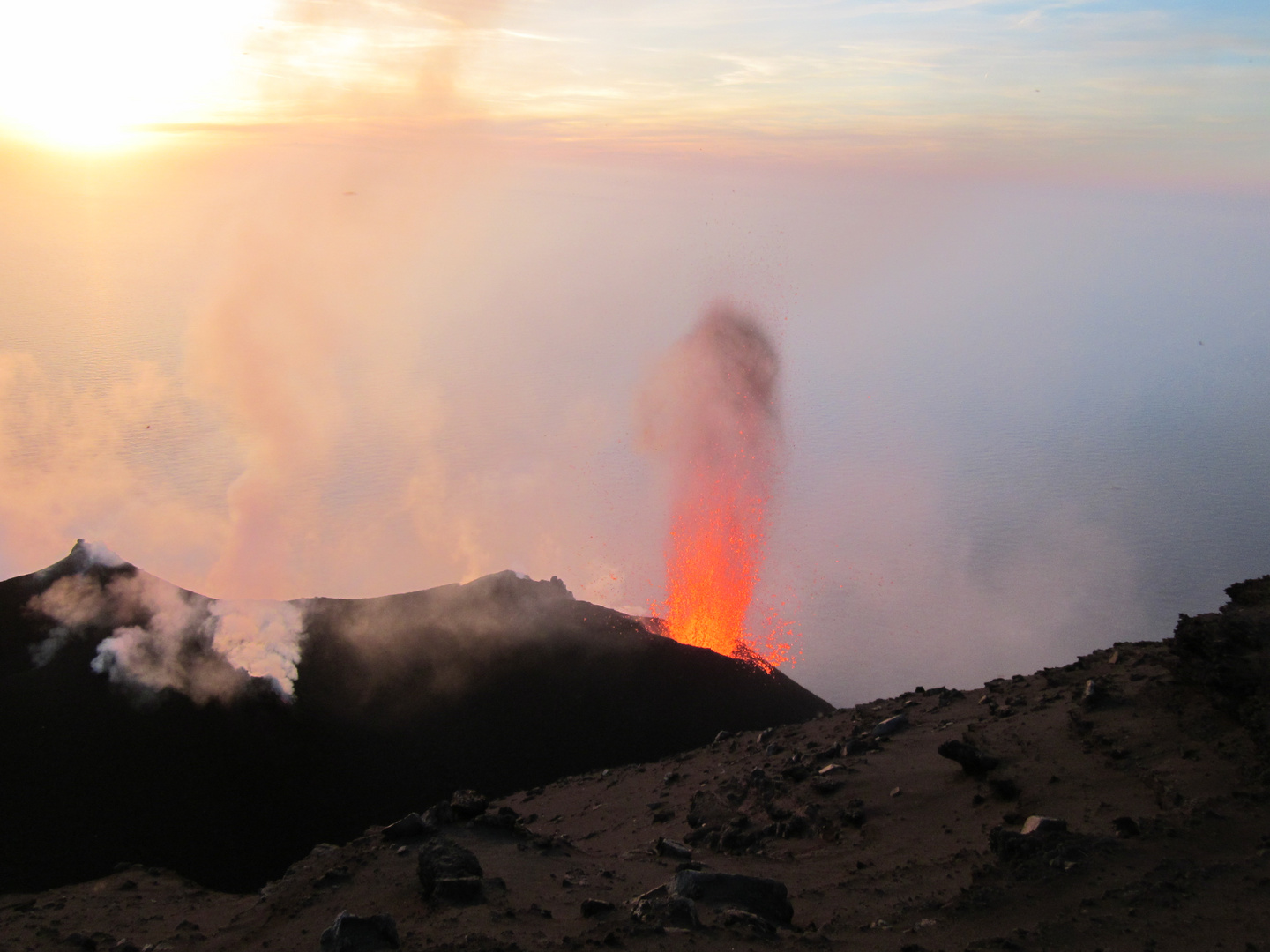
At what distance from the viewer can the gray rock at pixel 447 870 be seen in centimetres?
1273

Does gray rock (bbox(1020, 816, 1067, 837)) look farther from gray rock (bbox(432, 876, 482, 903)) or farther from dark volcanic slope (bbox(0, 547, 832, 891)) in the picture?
dark volcanic slope (bbox(0, 547, 832, 891))

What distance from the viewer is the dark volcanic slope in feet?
71.0

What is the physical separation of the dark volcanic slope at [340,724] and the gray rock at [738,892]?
530 inches

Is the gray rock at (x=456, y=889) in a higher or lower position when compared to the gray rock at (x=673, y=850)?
higher

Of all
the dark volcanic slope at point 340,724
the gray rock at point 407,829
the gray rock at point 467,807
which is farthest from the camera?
the dark volcanic slope at point 340,724

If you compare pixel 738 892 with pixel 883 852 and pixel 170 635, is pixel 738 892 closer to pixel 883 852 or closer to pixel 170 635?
pixel 883 852

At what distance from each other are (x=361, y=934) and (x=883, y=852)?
26.1 ft

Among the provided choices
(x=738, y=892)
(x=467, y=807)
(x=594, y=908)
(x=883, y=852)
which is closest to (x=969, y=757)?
(x=883, y=852)

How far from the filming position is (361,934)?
11.6m

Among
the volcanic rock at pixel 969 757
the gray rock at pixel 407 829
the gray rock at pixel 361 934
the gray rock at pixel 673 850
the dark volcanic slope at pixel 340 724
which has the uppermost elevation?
the gray rock at pixel 361 934

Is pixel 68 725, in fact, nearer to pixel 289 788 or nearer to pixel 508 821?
pixel 289 788

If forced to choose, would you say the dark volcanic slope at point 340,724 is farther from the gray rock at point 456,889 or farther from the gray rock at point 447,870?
the gray rock at point 456,889

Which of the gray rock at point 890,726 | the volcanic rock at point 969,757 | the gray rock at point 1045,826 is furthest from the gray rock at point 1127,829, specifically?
the gray rock at point 890,726

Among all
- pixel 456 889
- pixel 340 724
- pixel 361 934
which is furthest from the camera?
pixel 340 724
